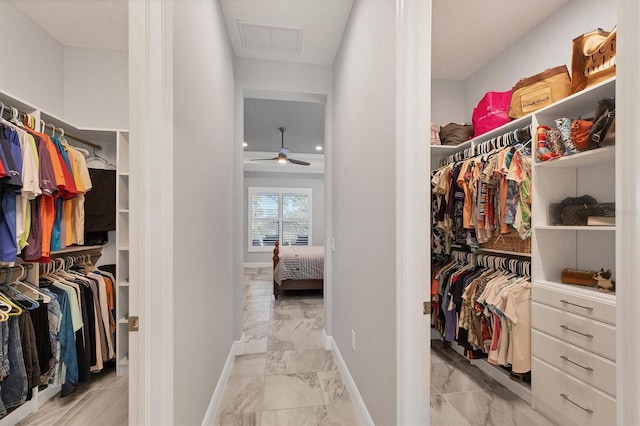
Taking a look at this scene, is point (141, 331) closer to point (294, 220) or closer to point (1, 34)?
point (1, 34)

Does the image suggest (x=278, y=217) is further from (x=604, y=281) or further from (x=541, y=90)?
(x=604, y=281)

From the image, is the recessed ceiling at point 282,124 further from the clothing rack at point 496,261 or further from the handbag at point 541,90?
the clothing rack at point 496,261

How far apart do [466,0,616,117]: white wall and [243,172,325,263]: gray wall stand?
17.8 ft

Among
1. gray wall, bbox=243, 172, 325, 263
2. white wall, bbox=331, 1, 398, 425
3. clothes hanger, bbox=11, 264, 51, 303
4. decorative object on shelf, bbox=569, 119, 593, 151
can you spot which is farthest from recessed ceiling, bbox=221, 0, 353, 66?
gray wall, bbox=243, 172, 325, 263

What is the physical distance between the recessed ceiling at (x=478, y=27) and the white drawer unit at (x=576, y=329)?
2.16 meters

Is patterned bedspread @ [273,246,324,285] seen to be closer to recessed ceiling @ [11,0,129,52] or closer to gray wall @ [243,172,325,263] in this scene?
gray wall @ [243,172,325,263]

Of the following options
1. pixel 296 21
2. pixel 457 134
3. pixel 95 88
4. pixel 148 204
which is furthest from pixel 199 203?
pixel 457 134

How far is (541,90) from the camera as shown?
203 centimetres

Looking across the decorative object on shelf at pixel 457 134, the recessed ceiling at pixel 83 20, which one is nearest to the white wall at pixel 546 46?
the decorative object on shelf at pixel 457 134

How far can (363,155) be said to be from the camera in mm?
1811

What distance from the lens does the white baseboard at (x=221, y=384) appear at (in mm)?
1723

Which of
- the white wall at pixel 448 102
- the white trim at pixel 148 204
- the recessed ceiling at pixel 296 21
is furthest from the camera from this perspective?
the white wall at pixel 448 102

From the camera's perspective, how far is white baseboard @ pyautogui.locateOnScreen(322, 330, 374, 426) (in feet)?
5.60

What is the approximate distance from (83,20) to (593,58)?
347 cm
